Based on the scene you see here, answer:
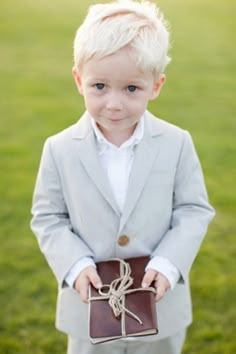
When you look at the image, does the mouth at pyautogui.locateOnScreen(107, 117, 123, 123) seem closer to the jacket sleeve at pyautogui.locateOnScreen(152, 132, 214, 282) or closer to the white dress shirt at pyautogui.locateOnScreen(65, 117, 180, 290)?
the white dress shirt at pyautogui.locateOnScreen(65, 117, 180, 290)

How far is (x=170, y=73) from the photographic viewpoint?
7277mm

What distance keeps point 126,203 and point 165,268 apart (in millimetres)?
261

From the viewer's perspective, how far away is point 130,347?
7.04 feet

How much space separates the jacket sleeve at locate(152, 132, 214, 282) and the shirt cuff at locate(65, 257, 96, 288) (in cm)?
24

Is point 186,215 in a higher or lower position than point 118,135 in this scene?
lower

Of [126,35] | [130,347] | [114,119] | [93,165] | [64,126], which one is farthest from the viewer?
[64,126]

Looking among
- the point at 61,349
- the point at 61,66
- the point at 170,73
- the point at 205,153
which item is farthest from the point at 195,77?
the point at 61,349

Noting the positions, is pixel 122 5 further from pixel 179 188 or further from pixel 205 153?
pixel 205 153

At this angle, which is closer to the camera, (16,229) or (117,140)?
(117,140)

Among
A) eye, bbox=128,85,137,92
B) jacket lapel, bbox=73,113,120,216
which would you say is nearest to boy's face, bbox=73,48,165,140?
eye, bbox=128,85,137,92

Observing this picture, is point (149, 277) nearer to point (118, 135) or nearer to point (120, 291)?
point (120, 291)

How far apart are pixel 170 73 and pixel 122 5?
18.3 feet

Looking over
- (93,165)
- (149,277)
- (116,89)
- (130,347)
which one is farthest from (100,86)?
(130,347)

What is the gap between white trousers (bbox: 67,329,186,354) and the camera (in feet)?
6.98
